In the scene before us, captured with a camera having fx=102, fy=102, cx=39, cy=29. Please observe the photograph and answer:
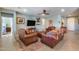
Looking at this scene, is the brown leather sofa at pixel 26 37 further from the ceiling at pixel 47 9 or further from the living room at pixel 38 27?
the ceiling at pixel 47 9

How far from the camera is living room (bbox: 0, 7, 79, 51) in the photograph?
2283 mm

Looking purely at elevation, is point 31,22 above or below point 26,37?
above

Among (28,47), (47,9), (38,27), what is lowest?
(28,47)

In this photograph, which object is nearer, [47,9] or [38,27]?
[47,9]

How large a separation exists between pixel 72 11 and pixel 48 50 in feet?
3.37

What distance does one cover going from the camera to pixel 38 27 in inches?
94.9

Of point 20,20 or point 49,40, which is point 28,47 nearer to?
point 49,40

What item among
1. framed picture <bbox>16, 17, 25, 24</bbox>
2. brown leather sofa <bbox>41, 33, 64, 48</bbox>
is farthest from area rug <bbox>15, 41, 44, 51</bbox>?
framed picture <bbox>16, 17, 25, 24</bbox>

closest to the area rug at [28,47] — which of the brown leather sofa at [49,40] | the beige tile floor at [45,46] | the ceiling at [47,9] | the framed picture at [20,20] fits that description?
the beige tile floor at [45,46]

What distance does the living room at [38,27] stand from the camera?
2283 millimetres

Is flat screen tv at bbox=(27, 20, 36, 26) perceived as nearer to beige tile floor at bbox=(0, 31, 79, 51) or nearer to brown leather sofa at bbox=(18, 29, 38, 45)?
brown leather sofa at bbox=(18, 29, 38, 45)

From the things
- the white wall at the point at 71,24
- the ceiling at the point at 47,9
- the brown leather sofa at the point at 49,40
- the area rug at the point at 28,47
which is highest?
the ceiling at the point at 47,9

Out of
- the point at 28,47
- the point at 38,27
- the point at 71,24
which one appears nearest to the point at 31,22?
the point at 38,27
